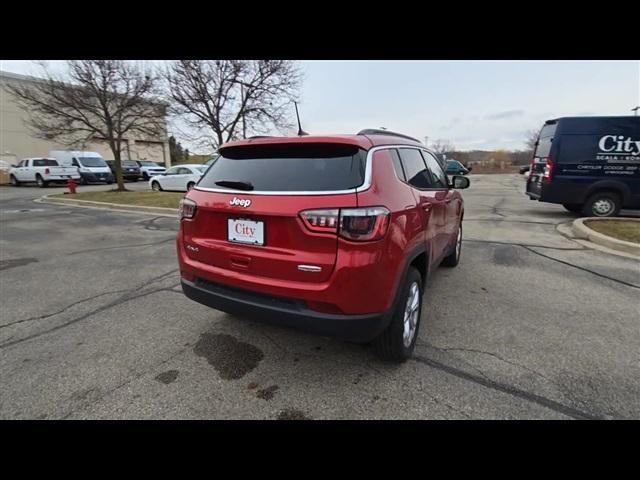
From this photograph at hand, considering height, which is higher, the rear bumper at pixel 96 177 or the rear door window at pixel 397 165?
the rear door window at pixel 397 165

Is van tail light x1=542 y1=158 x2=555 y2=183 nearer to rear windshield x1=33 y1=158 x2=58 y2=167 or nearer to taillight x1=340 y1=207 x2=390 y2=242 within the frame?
taillight x1=340 y1=207 x2=390 y2=242

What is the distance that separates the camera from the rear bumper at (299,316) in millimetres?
2125

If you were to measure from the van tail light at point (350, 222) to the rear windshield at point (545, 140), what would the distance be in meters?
8.65

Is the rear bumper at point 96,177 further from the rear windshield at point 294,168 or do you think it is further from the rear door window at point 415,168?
the rear door window at point 415,168

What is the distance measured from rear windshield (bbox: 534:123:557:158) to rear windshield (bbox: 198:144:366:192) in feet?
27.9

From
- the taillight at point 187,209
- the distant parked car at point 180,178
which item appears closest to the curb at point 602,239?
the taillight at point 187,209

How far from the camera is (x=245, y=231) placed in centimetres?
234

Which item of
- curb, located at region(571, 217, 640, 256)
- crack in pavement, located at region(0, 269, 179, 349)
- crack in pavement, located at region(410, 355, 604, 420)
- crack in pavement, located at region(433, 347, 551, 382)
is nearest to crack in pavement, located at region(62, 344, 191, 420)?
crack in pavement, located at region(0, 269, 179, 349)

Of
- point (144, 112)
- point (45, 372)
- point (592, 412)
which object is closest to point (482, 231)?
point (592, 412)

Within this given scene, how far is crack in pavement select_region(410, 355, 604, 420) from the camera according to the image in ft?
6.93

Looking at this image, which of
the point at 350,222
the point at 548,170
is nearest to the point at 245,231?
the point at 350,222

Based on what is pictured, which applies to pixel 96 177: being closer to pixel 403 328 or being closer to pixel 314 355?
pixel 314 355
